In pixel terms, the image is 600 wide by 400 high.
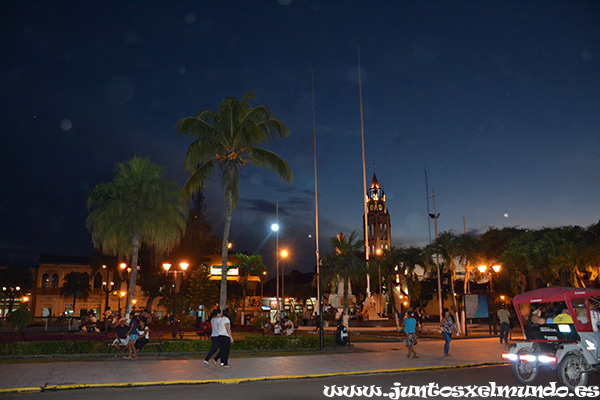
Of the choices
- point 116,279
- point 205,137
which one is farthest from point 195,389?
point 116,279

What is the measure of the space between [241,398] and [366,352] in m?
10.8

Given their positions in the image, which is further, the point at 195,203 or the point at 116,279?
the point at 195,203

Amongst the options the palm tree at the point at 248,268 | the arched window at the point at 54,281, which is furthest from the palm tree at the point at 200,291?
the arched window at the point at 54,281

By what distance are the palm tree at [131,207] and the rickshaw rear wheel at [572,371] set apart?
18063 mm

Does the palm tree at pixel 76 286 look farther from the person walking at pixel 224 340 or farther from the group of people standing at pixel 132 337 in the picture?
the person walking at pixel 224 340

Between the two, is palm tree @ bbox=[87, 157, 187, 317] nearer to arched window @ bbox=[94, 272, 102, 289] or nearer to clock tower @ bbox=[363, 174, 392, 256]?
arched window @ bbox=[94, 272, 102, 289]

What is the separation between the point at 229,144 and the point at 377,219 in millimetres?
103166

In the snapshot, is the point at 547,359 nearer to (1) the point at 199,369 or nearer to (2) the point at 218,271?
(1) the point at 199,369

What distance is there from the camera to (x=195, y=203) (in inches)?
3570

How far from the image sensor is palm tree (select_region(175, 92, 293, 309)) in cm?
2141

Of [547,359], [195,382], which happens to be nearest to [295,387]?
[195,382]

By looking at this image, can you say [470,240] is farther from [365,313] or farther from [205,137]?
[205,137]

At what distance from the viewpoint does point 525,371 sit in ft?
35.5

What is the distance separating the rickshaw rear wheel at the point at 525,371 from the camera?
1070cm
